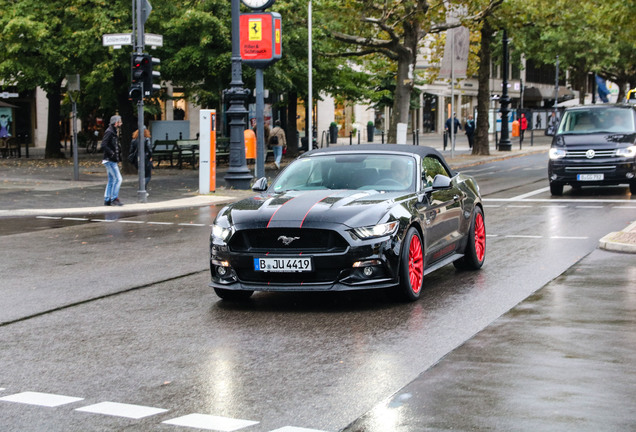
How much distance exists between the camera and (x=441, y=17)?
3475 cm

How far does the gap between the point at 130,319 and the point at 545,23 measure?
105ft

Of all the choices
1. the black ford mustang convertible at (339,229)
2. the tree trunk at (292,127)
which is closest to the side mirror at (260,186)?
the black ford mustang convertible at (339,229)

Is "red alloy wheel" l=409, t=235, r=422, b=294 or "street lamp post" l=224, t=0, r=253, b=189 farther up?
"street lamp post" l=224, t=0, r=253, b=189

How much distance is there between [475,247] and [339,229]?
3.09 meters

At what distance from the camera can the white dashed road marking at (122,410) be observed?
18.7 feet

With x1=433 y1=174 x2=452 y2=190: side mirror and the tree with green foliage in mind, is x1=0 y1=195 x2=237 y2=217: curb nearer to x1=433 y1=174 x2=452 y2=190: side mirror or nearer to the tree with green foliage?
x1=433 y1=174 x2=452 y2=190: side mirror

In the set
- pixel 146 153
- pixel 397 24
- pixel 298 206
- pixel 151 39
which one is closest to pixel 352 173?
pixel 298 206

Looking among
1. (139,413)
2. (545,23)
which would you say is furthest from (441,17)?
(139,413)

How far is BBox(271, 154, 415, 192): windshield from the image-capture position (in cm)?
1006

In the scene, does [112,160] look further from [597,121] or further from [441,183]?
[441,183]

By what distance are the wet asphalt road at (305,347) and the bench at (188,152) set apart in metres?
23.0

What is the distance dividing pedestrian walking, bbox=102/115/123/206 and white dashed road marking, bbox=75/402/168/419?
51.5 ft

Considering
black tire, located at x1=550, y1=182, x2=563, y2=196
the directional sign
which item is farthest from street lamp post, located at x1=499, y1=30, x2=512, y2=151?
the directional sign

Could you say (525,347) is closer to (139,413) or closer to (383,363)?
(383,363)
